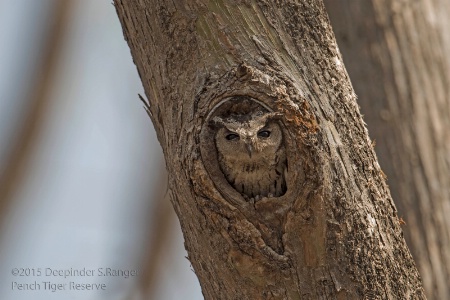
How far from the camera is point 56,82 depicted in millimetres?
4336

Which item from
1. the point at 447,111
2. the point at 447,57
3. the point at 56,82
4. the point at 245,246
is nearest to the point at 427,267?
the point at 447,111

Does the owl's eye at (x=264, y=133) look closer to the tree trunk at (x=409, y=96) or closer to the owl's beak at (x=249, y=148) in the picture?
the owl's beak at (x=249, y=148)

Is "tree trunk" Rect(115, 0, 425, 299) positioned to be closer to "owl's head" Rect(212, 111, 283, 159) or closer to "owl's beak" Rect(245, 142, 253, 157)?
"owl's head" Rect(212, 111, 283, 159)

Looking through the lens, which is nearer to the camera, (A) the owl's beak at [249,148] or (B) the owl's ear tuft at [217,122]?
(B) the owl's ear tuft at [217,122]

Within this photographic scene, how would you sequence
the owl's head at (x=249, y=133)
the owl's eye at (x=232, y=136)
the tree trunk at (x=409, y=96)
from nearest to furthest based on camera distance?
the owl's head at (x=249, y=133) < the owl's eye at (x=232, y=136) < the tree trunk at (x=409, y=96)

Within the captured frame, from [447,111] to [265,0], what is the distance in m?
1.63

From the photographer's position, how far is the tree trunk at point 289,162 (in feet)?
5.88

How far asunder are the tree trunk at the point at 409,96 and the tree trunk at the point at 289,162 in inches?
47.3

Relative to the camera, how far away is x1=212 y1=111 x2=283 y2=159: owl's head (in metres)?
1.79

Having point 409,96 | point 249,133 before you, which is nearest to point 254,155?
point 249,133

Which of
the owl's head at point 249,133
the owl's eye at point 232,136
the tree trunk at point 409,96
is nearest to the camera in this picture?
the owl's head at point 249,133

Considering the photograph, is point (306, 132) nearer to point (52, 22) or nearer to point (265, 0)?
point (265, 0)

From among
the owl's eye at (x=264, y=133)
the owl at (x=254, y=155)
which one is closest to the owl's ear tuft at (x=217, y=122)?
the owl at (x=254, y=155)

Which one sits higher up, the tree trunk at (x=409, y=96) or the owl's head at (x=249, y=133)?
the tree trunk at (x=409, y=96)
